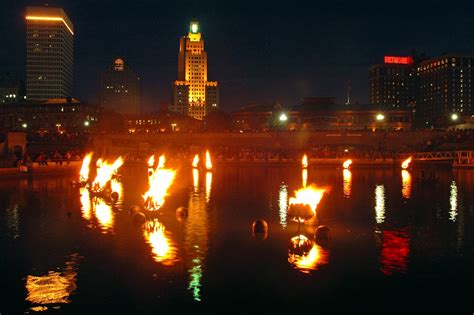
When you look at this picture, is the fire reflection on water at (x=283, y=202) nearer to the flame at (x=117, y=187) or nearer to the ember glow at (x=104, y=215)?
the ember glow at (x=104, y=215)

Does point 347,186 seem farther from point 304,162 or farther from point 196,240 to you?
point 304,162

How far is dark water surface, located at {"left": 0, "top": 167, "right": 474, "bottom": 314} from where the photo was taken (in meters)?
16.9

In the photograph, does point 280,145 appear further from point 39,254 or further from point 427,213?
point 39,254

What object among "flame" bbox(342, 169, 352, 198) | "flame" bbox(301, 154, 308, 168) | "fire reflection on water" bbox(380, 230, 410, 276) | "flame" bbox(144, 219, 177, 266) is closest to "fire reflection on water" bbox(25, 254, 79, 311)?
"flame" bbox(144, 219, 177, 266)

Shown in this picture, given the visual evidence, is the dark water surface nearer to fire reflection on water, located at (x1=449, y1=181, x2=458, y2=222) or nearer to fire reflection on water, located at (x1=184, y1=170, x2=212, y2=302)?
fire reflection on water, located at (x1=184, y1=170, x2=212, y2=302)

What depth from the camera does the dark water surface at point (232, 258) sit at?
55.6ft

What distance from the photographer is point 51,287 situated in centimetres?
1789

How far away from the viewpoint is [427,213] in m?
34.5

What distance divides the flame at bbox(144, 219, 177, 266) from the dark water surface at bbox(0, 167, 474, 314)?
0.26ft

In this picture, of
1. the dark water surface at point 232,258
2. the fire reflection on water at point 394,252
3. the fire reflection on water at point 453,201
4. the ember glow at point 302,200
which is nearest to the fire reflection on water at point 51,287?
the dark water surface at point 232,258

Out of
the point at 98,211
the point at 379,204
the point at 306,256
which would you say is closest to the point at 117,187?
the point at 98,211

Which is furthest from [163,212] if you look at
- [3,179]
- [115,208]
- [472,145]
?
[472,145]

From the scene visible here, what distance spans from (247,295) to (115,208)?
19.5 m

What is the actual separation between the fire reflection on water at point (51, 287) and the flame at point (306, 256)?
8106 mm
